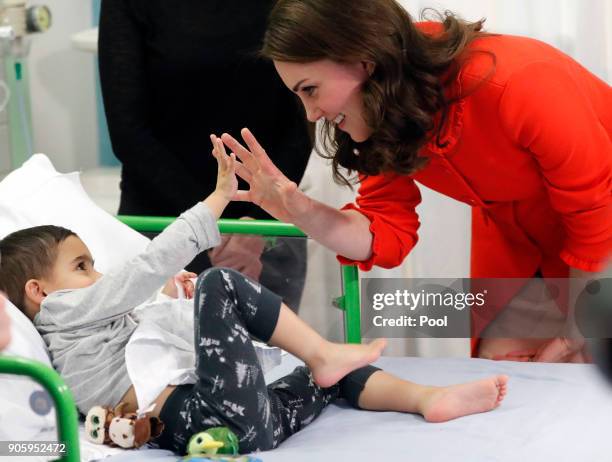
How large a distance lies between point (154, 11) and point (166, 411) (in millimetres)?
980

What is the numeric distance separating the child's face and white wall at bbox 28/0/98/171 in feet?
4.57

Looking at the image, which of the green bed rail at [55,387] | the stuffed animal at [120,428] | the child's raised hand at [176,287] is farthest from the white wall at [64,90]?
the green bed rail at [55,387]

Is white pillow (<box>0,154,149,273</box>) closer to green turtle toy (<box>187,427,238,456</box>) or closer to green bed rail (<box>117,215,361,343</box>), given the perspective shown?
green bed rail (<box>117,215,361,343</box>)

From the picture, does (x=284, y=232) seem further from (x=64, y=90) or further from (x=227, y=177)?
(x=64, y=90)

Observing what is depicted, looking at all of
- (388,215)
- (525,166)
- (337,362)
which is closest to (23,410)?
(337,362)

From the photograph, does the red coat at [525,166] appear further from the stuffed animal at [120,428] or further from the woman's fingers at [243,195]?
the stuffed animal at [120,428]

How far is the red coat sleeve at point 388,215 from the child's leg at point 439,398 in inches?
10.1

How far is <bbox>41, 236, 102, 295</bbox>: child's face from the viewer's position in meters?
1.93

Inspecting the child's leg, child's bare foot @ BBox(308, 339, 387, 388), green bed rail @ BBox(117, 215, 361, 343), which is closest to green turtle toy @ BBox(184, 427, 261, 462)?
child's bare foot @ BBox(308, 339, 387, 388)

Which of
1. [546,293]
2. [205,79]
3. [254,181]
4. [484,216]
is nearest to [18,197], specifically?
[205,79]

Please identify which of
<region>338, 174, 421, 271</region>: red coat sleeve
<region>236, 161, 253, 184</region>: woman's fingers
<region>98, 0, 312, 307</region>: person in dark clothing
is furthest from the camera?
<region>98, 0, 312, 307</region>: person in dark clothing

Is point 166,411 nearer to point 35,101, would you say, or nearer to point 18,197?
point 18,197

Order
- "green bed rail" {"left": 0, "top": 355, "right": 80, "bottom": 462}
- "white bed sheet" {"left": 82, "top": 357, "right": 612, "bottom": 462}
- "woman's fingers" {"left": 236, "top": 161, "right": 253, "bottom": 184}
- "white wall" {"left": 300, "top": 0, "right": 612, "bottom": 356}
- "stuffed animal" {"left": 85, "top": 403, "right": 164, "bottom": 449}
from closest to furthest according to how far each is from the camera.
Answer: "green bed rail" {"left": 0, "top": 355, "right": 80, "bottom": 462}
"white bed sheet" {"left": 82, "top": 357, "right": 612, "bottom": 462}
"stuffed animal" {"left": 85, "top": 403, "right": 164, "bottom": 449}
"woman's fingers" {"left": 236, "top": 161, "right": 253, "bottom": 184}
"white wall" {"left": 300, "top": 0, "right": 612, "bottom": 356}

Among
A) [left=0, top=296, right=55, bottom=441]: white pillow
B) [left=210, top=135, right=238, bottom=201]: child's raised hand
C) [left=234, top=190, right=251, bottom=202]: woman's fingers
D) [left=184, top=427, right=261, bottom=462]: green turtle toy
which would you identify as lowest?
[left=184, top=427, right=261, bottom=462]: green turtle toy
